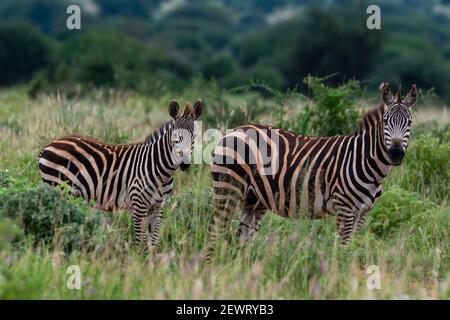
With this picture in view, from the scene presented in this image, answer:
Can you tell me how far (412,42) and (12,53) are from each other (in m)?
33.3

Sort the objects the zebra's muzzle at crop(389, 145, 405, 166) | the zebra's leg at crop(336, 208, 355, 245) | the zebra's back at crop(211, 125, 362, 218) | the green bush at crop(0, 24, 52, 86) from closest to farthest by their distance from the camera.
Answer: the zebra's muzzle at crop(389, 145, 405, 166) < the zebra's leg at crop(336, 208, 355, 245) < the zebra's back at crop(211, 125, 362, 218) < the green bush at crop(0, 24, 52, 86)

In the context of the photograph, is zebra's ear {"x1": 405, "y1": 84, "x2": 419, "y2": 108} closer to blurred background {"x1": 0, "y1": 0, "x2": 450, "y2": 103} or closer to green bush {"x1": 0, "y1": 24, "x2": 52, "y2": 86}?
blurred background {"x1": 0, "y1": 0, "x2": 450, "y2": 103}

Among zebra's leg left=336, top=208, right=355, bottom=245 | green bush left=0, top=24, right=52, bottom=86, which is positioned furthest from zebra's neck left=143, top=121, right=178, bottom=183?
→ green bush left=0, top=24, right=52, bottom=86

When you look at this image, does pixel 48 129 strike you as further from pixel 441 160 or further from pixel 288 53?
pixel 288 53

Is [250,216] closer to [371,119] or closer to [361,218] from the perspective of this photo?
[361,218]

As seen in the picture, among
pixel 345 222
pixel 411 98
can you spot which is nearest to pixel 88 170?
pixel 345 222

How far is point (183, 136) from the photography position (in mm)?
8344

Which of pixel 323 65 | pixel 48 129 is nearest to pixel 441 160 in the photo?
pixel 48 129

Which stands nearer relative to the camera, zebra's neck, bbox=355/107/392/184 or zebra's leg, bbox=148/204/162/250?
zebra's neck, bbox=355/107/392/184

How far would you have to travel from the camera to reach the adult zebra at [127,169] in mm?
8562

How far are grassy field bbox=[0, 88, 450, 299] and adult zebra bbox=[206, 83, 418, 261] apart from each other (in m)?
0.20

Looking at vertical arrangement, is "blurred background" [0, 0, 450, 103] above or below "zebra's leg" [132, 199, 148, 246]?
above

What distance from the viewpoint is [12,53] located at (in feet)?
176

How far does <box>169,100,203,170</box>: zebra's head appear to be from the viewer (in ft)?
27.2
